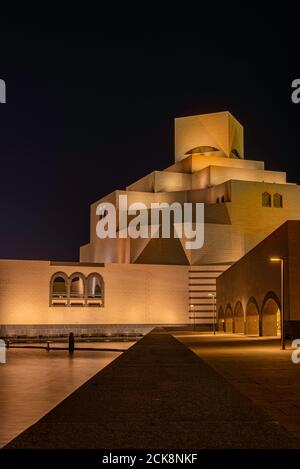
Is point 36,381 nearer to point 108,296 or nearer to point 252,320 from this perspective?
point 252,320

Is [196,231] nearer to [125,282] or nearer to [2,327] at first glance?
[125,282]

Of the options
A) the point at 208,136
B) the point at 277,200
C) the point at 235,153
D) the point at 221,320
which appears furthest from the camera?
the point at 235,153

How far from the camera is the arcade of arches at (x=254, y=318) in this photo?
26366mm

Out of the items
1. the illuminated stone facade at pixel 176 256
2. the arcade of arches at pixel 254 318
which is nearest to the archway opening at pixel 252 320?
the arcade of arches at pixel 254 318

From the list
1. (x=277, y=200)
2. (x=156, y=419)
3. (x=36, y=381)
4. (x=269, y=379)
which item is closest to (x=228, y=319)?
(x=277, y=200)

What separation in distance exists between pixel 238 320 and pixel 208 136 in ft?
73.7

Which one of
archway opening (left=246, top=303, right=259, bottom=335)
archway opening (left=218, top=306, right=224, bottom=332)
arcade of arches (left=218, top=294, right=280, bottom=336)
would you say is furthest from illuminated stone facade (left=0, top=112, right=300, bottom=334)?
archway opening (left=246, top=303, right=259, bottom=335)

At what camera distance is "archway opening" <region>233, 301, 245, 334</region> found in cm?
3284

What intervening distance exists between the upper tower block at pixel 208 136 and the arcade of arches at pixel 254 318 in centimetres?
1787

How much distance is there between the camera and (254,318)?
2984 centimetres

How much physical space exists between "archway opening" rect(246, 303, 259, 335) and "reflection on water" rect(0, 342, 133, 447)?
752 cm

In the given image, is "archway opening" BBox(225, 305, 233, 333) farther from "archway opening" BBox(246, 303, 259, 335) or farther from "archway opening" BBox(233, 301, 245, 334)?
"archway opening" BBox(246, 303, 259, 335)

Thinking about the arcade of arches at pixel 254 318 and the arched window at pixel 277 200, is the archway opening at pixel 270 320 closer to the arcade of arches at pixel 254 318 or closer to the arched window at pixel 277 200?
the arcade of arches at pixel 254 318
